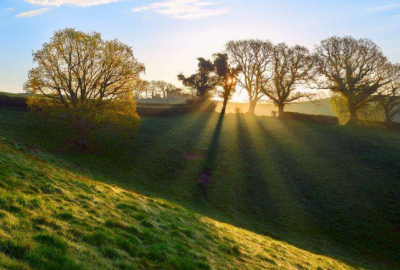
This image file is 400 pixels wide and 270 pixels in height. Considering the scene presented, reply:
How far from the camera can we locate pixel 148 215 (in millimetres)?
17344

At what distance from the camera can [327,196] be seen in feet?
127

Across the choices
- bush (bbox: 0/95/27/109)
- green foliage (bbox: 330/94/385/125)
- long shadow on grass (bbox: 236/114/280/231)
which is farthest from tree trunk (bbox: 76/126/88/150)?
green foliage (bbox: 330/94/385/125)

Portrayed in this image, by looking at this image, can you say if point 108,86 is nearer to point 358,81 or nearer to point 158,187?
point 158,187

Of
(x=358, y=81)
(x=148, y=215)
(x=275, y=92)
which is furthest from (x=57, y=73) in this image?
(x=358, y=81)

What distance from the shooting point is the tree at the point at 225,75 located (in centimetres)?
8106

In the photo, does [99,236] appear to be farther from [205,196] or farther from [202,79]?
[202,79]

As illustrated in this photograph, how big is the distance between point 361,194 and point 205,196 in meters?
22.0

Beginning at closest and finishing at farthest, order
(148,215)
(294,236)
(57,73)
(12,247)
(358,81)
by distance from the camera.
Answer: (12,247) → (148,215) → (294,236) → (57,73) → (358,81)

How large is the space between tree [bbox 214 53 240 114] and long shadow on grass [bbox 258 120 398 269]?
25996 mm

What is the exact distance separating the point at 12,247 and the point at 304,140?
5948 cm

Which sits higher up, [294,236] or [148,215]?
[148,215]

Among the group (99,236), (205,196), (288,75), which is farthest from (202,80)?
(99,236)

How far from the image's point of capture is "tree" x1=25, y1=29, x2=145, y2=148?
124 ft

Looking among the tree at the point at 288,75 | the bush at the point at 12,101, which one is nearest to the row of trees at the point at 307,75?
the tree at the point at 288,75
